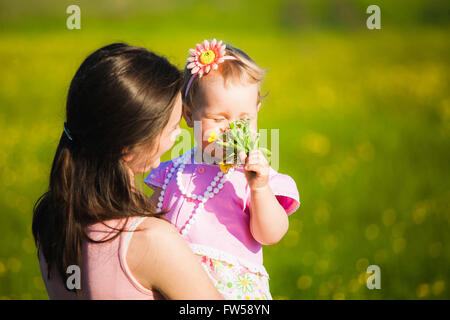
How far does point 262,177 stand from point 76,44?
12501 millimetres

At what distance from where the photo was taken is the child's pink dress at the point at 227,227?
2.19m

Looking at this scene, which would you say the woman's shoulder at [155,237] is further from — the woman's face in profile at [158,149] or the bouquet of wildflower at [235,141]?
the bouquet of wildflower at [235,141]

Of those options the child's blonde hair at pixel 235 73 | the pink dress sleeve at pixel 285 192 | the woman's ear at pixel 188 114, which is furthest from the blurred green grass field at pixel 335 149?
the pink dress sleeve at pixel 285 192

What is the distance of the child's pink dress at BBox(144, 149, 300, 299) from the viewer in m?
2.19

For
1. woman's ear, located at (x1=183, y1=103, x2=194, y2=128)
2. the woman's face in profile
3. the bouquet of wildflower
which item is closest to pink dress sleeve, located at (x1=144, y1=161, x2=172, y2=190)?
woman's ear, located at (x1=183, y1=103, x2=194, y2=128)

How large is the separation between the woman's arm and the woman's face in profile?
276mm

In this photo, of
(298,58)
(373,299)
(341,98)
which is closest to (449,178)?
(373,299)

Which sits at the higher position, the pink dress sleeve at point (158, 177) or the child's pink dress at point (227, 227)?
the pink dress sleeve at point (158, 177)

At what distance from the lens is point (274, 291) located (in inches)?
154

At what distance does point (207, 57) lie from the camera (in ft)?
7.69

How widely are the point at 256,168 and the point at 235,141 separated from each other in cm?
17

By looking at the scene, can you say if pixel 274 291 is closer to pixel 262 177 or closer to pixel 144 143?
pixel 262 177

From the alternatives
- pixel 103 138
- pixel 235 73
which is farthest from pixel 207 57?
pixel 103 138

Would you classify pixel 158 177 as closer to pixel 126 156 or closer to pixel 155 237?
pixel 126 156
